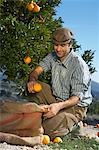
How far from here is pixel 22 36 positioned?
6.07m

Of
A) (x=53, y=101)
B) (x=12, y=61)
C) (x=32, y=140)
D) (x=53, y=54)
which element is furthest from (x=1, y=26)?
(x=32, y=140)

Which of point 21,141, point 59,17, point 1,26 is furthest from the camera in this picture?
point 59,17

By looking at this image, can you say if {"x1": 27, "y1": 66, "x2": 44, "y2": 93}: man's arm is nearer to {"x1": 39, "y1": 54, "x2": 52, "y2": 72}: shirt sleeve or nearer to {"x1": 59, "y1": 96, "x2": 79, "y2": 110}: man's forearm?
{"x1": 39, "y1": 54, "x2": 52, "y2": 72}: shirt sleeve

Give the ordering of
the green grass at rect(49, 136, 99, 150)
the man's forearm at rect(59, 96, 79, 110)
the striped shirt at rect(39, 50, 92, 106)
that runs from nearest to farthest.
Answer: the green grass at rect(49, 136, 99, 150), the man's forearm at rect(59, 96, 79, 110), the striped shirt at rect(39, 50, 92, 106)

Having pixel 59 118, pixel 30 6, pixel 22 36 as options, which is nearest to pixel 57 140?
pixel 59 118

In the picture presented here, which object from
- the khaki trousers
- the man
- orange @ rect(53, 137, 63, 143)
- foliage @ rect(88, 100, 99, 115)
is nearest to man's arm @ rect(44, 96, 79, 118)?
the man

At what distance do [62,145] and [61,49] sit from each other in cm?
105

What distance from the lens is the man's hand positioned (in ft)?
16.5

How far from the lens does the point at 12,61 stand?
246 inches

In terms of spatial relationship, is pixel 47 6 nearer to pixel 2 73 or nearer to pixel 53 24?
pixel 53 24

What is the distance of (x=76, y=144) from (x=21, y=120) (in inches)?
24.0

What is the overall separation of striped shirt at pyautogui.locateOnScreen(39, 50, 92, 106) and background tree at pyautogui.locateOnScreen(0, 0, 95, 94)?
599mm

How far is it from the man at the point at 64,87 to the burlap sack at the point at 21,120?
0.65 feet

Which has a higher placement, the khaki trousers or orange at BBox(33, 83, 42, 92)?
orange at BBox(33, 83, 42, 92)
